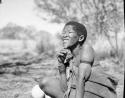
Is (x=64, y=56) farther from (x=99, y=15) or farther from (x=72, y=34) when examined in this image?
(x=99, y=15)

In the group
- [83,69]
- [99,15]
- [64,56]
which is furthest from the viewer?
[99,15]

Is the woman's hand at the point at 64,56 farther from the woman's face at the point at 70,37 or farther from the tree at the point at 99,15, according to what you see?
the tree at the point at 99,15

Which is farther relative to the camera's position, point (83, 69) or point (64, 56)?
point (64, 56)

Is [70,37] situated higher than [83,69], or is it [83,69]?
[70,37]

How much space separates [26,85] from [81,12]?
5387 mm

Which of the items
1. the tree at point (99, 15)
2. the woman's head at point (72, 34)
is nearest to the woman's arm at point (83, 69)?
the woman's head at point (72, 34)

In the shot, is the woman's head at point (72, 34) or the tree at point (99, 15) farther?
the tree at point (99, 15)

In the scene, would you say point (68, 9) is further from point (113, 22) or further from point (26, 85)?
point (26, 85)

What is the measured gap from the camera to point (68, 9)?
1080 cm

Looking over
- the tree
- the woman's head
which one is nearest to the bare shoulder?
the woman's head

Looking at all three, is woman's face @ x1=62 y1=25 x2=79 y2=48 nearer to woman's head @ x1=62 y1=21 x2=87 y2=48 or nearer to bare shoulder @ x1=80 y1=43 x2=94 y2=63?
woman's head @ x1=62 y1=21 x2=87 y2=48

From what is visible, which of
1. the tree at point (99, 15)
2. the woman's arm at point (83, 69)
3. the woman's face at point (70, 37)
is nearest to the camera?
the woman's arm at point (83, 69)

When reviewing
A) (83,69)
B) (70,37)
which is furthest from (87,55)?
(70,37)

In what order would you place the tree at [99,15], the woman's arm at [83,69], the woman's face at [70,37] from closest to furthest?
the woman's arm at [83,69] < the woman's face at [70,37] < the tree at [99,15]
